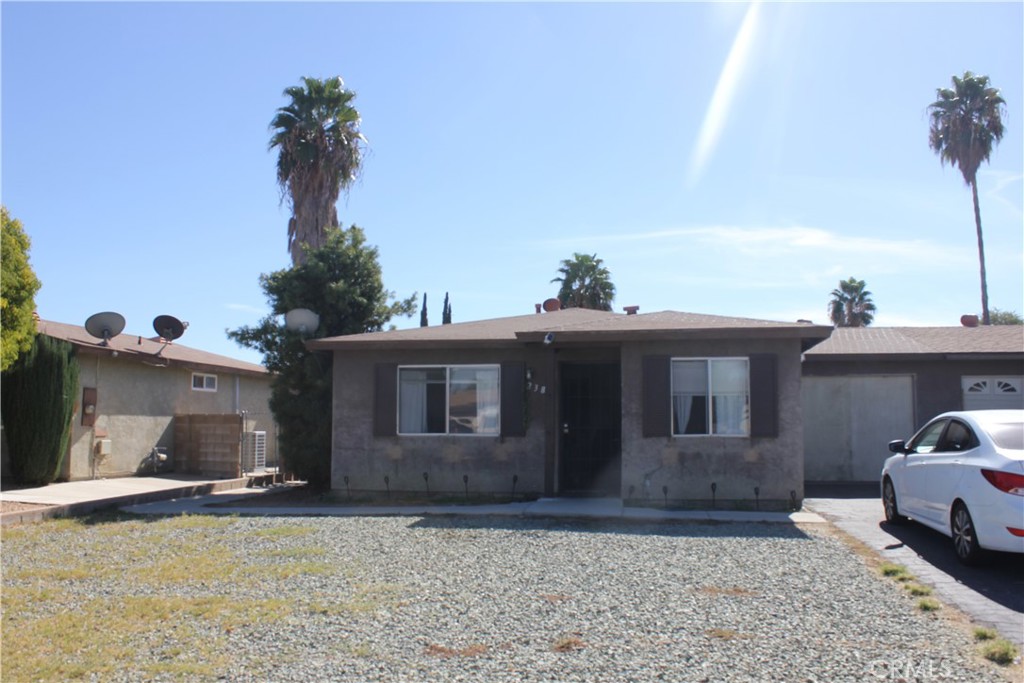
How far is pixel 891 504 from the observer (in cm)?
1077

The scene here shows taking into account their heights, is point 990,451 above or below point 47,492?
above

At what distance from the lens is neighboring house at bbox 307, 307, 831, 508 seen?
1249 centimetres

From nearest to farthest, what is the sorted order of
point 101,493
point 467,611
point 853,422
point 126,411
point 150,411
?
point 467,611 → point 101,493 → point 853,422 → point 126,411 → point 150,411

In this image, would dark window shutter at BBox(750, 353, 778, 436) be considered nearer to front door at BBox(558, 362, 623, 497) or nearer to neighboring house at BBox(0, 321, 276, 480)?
front door at BBox(558, 362, 623, 497)

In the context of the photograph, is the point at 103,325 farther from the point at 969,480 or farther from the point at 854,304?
the point at 854,304

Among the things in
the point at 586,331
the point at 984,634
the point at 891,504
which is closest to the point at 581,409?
the point at 586,331

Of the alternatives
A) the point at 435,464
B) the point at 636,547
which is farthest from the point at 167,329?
the point at 636,547

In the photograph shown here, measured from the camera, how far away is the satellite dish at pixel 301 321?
16.0 metres

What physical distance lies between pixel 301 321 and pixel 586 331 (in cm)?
600

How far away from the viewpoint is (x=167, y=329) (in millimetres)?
21094

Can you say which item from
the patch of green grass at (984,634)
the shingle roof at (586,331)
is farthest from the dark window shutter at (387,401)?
the patch of green grass at (984,634)

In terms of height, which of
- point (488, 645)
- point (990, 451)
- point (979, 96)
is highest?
point (979, 96)

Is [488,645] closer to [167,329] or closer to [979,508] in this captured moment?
[979,508]

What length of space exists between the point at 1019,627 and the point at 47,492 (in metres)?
14.5
